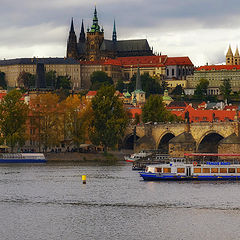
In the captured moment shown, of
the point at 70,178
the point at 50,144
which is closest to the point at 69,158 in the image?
the point at 50,144

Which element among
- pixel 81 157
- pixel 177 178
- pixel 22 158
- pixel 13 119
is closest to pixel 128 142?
pixel 81 157

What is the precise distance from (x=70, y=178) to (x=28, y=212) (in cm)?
2422

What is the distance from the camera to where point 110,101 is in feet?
382

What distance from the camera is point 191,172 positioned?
83.0 meters

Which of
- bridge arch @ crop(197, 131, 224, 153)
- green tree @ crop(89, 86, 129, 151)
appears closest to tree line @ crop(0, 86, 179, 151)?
green tree @ crop(89, 86, 129, 151)

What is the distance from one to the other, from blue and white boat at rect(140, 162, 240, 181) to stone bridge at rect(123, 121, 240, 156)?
19.3 m

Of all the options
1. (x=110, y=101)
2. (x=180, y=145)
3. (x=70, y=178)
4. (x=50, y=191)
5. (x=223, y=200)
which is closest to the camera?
(x=223, y=200)

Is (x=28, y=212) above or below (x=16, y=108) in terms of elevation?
below

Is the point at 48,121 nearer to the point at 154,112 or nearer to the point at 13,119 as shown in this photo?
the point at 13,119

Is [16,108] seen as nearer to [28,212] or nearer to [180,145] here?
[180,145]

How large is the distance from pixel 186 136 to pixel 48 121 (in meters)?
18.6

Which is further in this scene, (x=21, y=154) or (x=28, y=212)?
(x=21, y=154)

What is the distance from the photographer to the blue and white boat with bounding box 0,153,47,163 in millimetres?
109250

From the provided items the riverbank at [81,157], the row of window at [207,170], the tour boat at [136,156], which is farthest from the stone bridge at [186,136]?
the row of window at [207,170]
